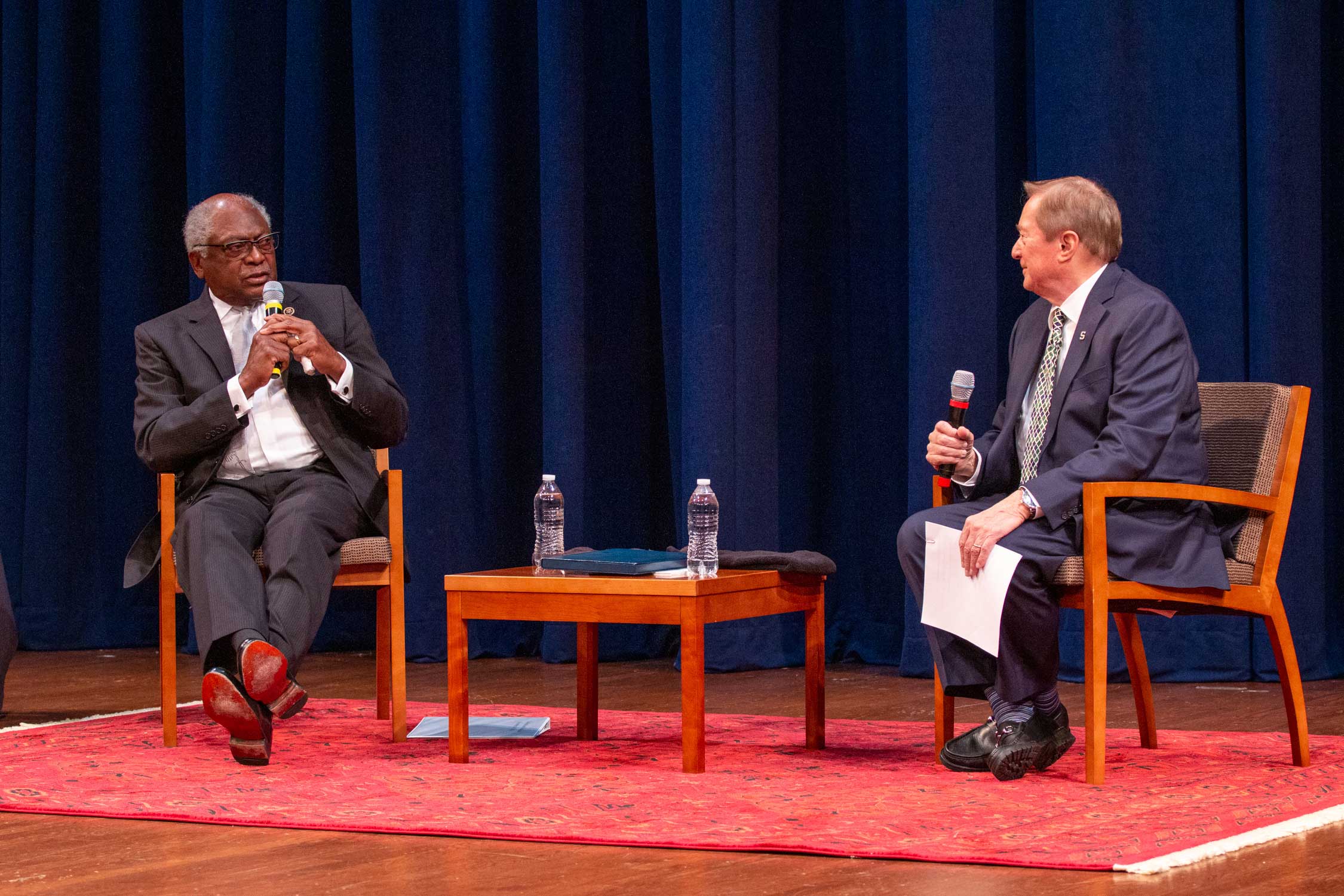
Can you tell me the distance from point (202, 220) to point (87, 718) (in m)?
1.17

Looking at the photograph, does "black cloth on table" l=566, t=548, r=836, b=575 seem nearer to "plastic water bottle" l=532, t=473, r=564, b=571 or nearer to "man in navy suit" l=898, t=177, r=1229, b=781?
"man in navy suit" l=898, t=177, r=1229, b=781

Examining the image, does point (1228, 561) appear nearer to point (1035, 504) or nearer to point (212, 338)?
point (1035, 504)

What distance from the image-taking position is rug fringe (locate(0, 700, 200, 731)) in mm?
3562

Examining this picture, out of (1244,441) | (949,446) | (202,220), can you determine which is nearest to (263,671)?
(202,220)

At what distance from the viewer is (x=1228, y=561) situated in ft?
9.53

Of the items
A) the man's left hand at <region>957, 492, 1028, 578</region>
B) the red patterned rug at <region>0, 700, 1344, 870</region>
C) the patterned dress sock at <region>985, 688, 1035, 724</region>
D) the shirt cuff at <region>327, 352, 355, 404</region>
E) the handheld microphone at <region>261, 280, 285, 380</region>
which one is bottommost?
the red patterned rug at <region>0, 700, 1344, 870</region>

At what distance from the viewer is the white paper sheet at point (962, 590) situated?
275 centimetres

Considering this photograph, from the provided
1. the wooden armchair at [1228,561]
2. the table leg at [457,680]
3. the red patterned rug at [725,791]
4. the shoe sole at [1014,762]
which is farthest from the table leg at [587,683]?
the shoe sole at [1014,762]

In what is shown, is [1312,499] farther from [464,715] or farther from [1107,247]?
[464,715]

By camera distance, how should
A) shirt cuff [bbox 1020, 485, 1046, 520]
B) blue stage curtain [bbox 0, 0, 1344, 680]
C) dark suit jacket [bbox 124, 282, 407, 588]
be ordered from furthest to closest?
blue stage curtain [bbox 0, 0, 1344, 680], dark suit jacket [bbox 124, 282, 407, 588], shirt cuff [bbox 1020, 485, 1046, 520]

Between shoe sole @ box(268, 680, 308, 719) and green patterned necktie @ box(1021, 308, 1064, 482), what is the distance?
1393mm

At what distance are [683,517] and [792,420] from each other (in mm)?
446

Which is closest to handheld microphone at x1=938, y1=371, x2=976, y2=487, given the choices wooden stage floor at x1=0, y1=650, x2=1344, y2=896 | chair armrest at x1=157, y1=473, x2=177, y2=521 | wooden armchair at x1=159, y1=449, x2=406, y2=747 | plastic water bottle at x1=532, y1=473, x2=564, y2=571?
plastic water bottle at x1=532, y1=473, x2=564, y2=571

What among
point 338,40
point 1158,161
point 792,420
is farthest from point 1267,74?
point 338,40
